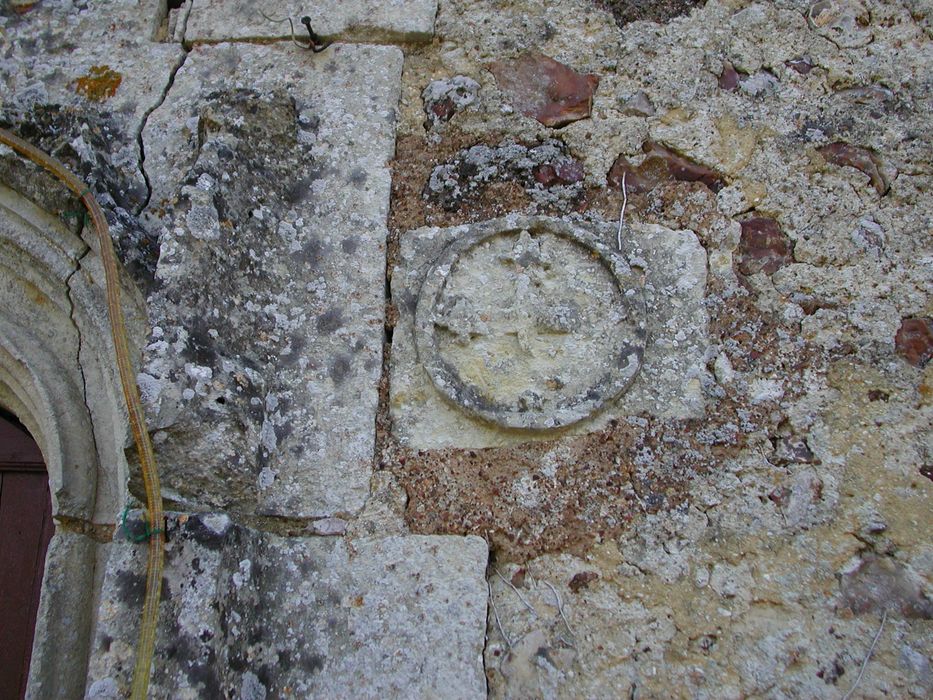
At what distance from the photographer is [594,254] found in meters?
2.14

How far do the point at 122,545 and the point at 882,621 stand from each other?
1.74 m

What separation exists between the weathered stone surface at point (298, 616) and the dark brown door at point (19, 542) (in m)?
0.96

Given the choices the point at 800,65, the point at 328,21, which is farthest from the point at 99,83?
the point at 800,65

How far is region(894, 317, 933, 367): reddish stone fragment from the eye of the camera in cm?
193

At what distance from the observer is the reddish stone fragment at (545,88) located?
2.41 metres

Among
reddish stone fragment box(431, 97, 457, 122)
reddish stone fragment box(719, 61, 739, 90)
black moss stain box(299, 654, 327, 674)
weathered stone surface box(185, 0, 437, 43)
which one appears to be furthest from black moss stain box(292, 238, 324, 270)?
reddish stone fragment box(719, 61, 739, 90)

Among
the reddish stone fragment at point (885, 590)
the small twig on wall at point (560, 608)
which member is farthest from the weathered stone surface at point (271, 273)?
the reddish stone fragment at point (885, 590)

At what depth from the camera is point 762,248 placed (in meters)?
2.14

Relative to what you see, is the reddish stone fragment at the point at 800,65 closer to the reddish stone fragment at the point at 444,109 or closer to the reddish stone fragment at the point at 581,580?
the reddish stone fragment at the point at 444,109

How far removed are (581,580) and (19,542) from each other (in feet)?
6.23

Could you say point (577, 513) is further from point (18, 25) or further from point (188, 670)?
point (18, 25)

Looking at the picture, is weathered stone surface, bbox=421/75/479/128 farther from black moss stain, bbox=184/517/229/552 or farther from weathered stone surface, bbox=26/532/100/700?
weathered stone surface, bbox=26/532/100/700

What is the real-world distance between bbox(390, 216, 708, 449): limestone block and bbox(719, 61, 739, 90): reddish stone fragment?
57cm

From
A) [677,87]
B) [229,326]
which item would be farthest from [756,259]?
[229,326]
